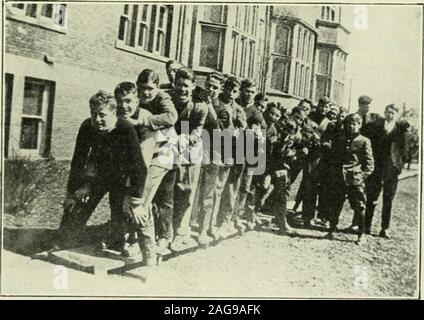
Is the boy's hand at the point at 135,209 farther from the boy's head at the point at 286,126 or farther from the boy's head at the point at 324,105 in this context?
the boy's head at the point at 324,105

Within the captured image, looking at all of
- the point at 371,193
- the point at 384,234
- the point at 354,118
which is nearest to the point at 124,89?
the point at 354,118

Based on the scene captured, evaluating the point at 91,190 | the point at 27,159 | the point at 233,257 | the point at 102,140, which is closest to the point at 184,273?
the point at 233,257

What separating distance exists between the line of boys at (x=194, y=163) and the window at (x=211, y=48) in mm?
229

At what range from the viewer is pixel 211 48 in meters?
5.35

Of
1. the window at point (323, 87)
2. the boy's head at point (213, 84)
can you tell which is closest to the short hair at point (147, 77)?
the boy's head at point (213, 84)

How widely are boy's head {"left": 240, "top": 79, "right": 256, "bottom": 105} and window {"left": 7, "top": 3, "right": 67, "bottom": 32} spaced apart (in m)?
1.98

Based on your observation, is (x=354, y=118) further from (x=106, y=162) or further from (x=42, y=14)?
(x=42, y=14)

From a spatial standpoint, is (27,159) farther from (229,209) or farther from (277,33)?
(277,33)

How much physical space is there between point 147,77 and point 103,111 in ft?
1.82

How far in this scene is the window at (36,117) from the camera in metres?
4.78

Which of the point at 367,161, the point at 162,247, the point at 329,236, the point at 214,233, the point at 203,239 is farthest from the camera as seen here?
the point at 329,236

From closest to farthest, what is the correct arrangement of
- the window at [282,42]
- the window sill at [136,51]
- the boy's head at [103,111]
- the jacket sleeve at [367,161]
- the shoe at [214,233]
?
1. the boy's head at [103,111]
2. the window sill at [136,51]
3. the shoe at [214,233]
4. the jacket sleeve at [367,161]
5. the window at [282,42]

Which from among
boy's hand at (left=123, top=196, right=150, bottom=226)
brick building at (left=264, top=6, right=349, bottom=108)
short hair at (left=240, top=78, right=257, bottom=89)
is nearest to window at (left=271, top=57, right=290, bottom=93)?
brick building at (left=264, top=6, right=349, bottom=108)

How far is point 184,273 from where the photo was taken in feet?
16.3
